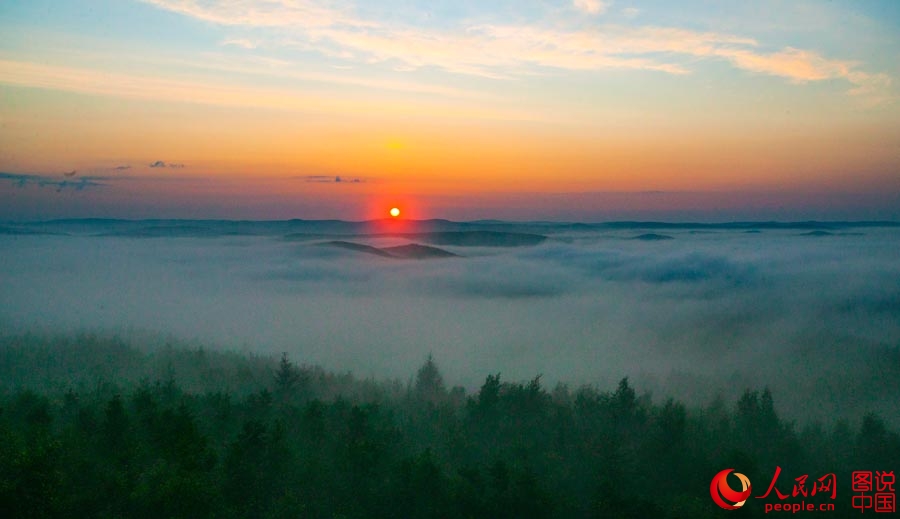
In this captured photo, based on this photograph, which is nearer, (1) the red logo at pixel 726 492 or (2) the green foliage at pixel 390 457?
(2) the green foliage at pixel 390 457

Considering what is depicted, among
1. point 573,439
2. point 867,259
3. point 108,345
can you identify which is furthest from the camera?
point 867,259

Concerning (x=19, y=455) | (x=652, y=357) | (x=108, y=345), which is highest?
(x=19, y=455)

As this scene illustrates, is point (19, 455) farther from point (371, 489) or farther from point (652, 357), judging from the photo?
point (652, 357)

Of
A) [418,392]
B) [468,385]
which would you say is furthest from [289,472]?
[468,385]

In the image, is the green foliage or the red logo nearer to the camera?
the green foliage

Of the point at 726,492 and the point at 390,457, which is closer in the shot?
the point at 726,492
